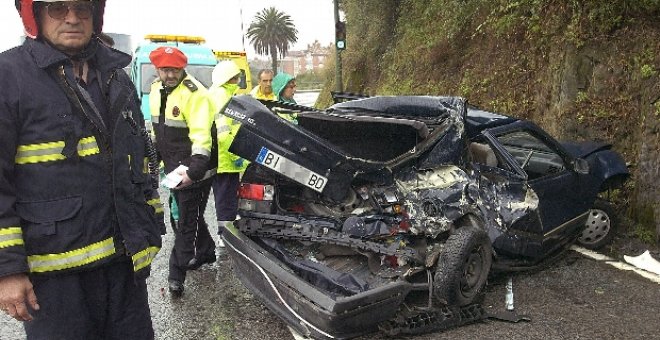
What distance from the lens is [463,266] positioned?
11.8ft

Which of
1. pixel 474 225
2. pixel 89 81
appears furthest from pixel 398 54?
pixel 89 81

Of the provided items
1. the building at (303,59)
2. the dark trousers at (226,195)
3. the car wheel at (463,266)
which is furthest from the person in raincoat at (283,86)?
the building at (303,59)

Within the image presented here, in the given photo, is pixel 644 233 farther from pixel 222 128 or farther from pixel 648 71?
pixel 222 128

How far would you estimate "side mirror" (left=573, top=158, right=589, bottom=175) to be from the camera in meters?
4.77

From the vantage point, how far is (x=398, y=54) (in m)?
14.6

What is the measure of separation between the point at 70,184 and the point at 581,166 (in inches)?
172

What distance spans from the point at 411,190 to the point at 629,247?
2768 mm

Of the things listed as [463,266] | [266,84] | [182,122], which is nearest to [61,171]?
[182,122]

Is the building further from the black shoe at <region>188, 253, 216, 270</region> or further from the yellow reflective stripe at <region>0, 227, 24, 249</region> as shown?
the yellow reflective stripe at <region>0, 227, 24, 249</region>

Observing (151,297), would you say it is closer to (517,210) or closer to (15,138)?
(15,138)

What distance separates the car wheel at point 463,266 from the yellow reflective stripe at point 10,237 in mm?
2556

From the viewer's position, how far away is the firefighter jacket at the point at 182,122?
3871 mm

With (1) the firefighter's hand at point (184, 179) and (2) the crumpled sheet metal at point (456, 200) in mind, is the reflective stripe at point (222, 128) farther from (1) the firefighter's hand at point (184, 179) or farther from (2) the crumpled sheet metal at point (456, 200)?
(2) the crumpled sheet metal at point (456, 200)

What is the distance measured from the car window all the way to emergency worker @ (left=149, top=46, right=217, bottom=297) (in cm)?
260
